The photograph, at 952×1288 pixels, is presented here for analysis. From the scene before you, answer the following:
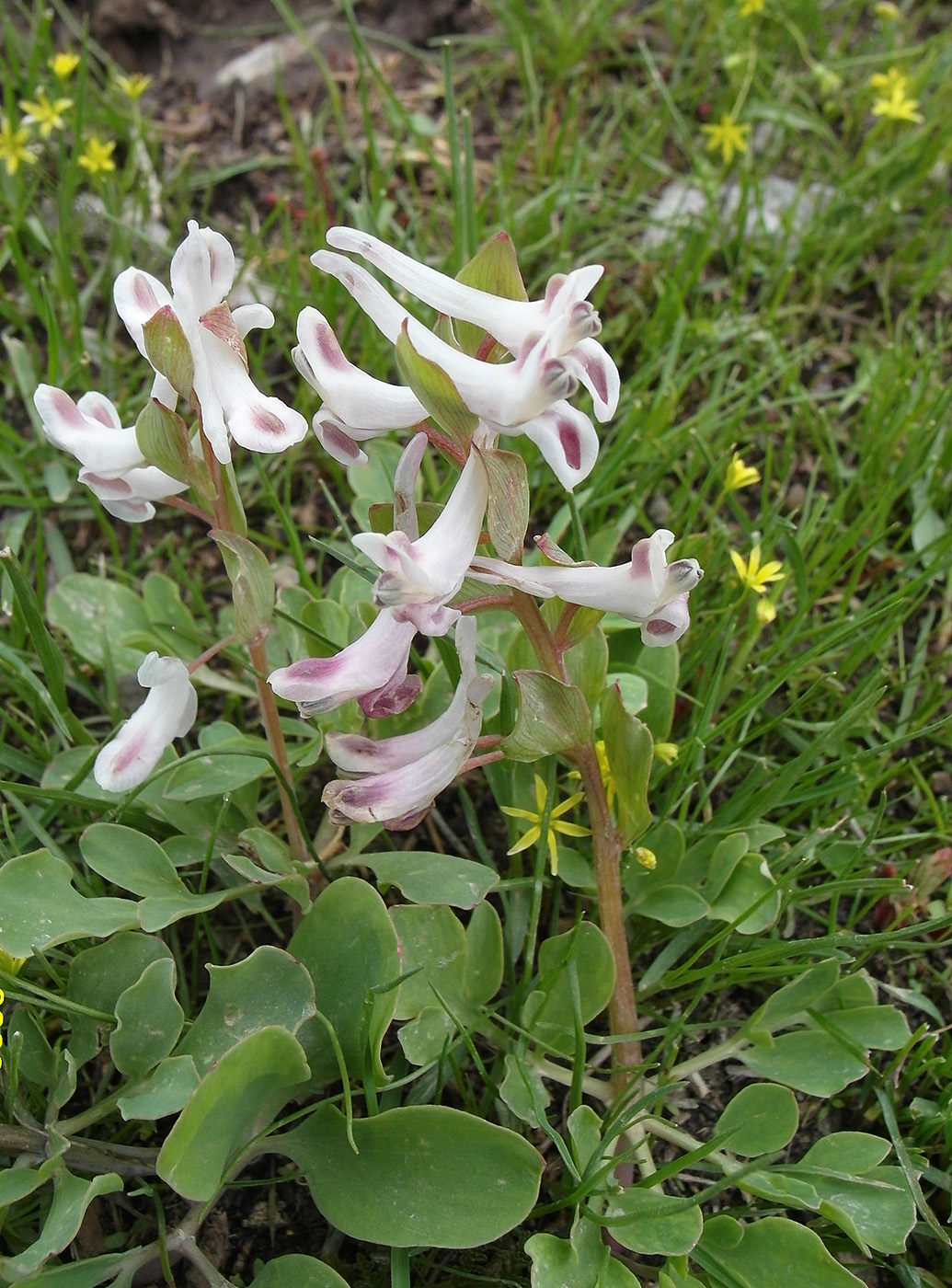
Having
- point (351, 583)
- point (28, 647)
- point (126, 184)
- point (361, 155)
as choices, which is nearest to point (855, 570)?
point (351, 583)

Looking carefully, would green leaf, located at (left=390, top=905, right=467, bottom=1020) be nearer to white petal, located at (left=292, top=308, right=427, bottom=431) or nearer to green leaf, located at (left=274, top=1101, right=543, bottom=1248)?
green leaf, located at (left=274, top=1101, right=543, bottom=1248)

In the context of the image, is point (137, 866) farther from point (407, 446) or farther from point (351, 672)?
point (407, 446)

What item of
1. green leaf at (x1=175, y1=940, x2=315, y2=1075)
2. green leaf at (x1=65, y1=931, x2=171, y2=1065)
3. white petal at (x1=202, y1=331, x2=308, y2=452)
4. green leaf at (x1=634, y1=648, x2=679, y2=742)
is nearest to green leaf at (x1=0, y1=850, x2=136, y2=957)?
green leaf at (x1=65, y1=931, x2=171, y2=1065)

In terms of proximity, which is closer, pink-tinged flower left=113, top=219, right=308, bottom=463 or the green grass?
pink-tinged flower left=113, top=219, right=308, bottom=463

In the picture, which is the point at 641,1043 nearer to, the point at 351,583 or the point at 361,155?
the point at 351,583

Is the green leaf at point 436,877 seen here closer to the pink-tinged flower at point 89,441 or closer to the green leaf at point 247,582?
the green leaf at point 247,582

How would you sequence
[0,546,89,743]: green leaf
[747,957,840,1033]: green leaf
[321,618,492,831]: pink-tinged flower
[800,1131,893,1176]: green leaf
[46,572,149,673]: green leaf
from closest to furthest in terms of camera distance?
1. [321,618,492,831]: pink-tinged flower
2. [800,1131,893,1176]: green leaf
3. [747,957,840,1033]: green leaf
4. [0,546,89,743]: green leaf
5. [46,572,149,673]: green leaf

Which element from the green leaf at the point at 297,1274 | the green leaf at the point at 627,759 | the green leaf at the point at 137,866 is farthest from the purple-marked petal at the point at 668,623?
the green leaf at the point at 297,1274

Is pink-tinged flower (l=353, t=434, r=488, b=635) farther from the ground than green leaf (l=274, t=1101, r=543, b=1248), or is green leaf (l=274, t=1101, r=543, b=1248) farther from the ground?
pink-tinged flower (l=353, t=434, r=488, b=635)
